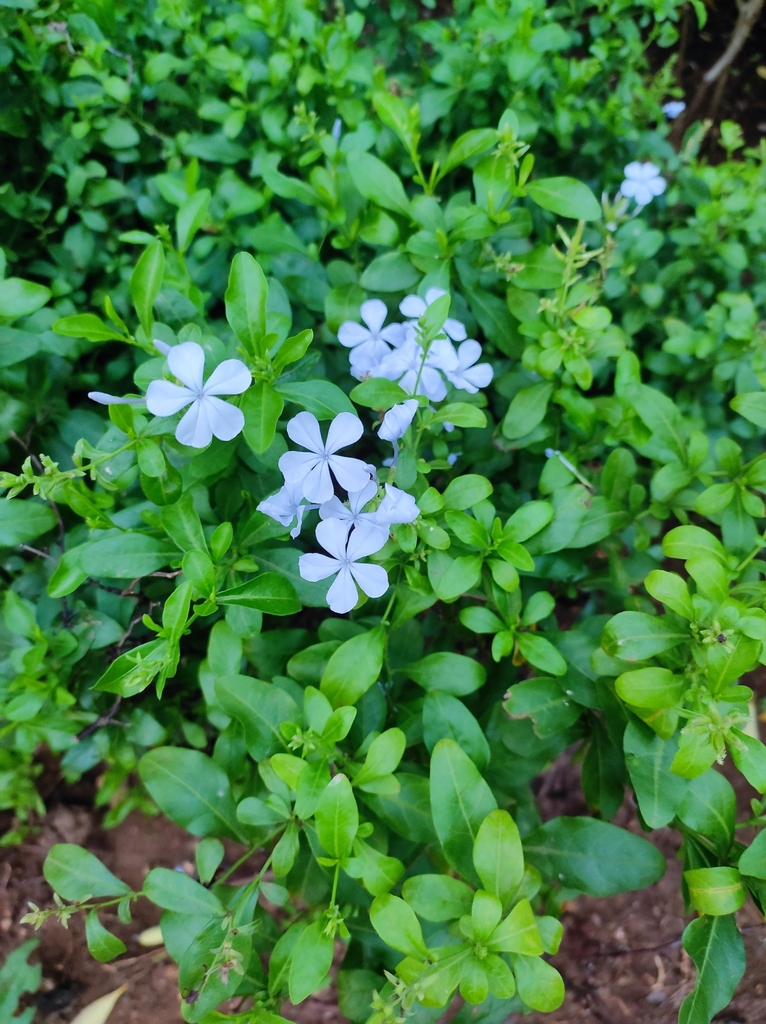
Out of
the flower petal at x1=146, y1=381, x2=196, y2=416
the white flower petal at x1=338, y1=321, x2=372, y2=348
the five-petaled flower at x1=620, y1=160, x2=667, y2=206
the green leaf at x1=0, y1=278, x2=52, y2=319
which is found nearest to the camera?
the flower petal at x1=146, y1=381, x2=196, y2=416

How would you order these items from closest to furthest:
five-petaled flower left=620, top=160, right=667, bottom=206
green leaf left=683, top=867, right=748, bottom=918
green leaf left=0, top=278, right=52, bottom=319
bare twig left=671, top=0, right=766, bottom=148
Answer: green leaf left=683, top=867, right=748, bottom=918 → green leaf left=0, top=278, right=52, bottom=319 → five-petaled flower left=620, top=160, right=667, bottom=206 → bare twig left=671, top=0, right=766, bottom=148

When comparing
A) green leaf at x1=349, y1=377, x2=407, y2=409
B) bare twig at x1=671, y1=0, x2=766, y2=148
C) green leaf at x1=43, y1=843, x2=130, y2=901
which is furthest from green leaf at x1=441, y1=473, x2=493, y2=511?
bare twig at x1=671, y1=0, x2=766, y2=148

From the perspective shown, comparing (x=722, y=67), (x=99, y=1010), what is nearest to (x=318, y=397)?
(x=99, y=1010)

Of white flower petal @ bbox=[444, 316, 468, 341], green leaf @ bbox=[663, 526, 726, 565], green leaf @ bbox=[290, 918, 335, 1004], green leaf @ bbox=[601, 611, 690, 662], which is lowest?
green leaf @ bbox=[290, 918, 335, 1004]

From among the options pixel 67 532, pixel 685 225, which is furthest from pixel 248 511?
pixel 685 225

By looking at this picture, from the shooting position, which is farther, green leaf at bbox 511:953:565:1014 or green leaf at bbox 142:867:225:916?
green leaf at bbox 142:867:225:916

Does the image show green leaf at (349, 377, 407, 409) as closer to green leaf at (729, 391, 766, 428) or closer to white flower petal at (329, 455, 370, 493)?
white flower petal at (329, 455, 370, 493)

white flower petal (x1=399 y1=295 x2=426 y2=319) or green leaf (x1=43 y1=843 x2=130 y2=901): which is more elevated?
white flower petal (x1=399 y1=295 x2=426 y2=319)
